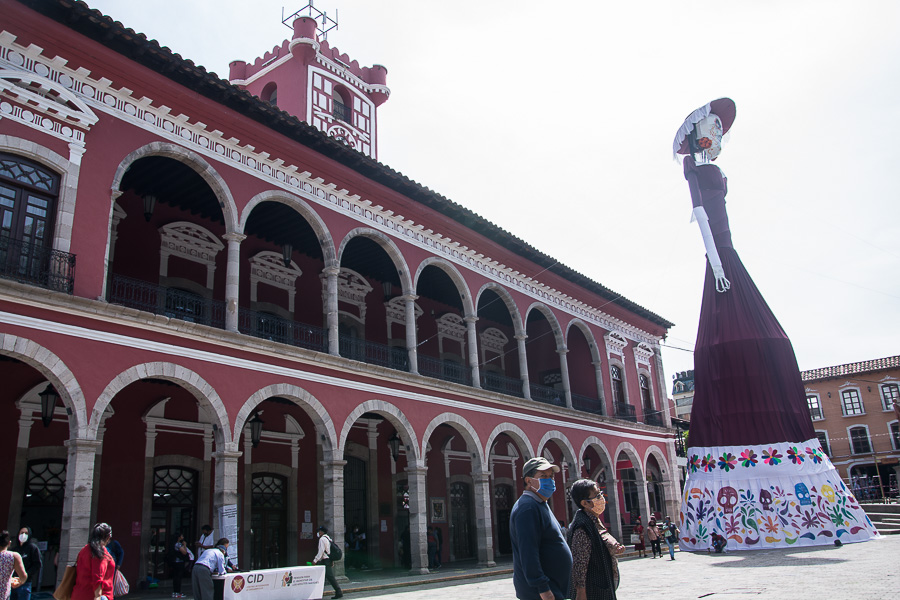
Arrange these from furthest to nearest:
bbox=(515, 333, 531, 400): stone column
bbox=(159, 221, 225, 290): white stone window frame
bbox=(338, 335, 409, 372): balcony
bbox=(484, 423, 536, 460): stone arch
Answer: bbox=(515, 333, 531, 400): stone column → bbox=(484, 423, 536, 460): stone arch → bbox=(338, 335, 409, 372): balcony → bbox=(159, 221, 225, 290): white stone window frame

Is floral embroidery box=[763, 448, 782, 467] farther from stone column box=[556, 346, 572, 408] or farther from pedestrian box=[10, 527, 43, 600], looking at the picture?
pedestrian box=[10, 527, 43, 600]

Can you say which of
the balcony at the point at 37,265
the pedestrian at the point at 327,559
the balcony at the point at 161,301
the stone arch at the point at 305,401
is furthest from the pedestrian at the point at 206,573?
the balcony at the point at 37,265

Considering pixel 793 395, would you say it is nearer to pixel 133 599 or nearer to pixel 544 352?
pixel 544 352

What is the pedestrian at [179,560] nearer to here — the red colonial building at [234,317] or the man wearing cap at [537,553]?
the red colonial building at [234,317]

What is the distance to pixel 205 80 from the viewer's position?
39.1 ft

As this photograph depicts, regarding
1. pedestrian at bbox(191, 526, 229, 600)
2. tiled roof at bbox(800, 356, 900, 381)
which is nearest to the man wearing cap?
pedestrian at bbox(191, 526, 229, 600)

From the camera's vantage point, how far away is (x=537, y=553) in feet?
12.7

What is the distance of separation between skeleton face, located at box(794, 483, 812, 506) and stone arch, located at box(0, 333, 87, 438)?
13.4 meters

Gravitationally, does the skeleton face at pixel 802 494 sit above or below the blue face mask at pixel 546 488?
below

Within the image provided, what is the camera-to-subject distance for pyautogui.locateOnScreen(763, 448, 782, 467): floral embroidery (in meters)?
15.0

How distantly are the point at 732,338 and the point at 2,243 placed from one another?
14.5 m

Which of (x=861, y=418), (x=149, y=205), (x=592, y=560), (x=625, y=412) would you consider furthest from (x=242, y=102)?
(x=861, y=418)

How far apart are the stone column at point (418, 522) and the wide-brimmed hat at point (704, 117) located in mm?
10222

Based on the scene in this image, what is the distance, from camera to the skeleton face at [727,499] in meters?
15.1
